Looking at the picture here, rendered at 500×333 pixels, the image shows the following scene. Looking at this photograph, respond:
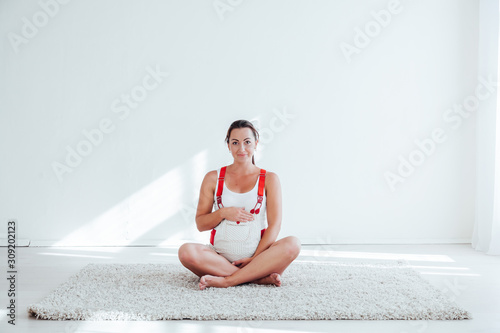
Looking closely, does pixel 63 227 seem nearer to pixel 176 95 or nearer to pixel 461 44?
pixel 176 95

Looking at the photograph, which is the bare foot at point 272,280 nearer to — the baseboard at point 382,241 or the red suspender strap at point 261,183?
the red suspender strap at point 261,183

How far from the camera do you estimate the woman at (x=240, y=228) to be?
9.25ft

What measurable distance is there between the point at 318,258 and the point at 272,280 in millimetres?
1014

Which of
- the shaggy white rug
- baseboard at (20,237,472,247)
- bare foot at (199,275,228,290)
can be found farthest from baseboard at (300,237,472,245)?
bare foot at (199,275,228,290)

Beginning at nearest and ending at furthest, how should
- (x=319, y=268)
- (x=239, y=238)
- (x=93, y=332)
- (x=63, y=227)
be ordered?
1. (x=93, y=332)
2. (x=239, y=238)
3. (x=319, y=268)
4. (x=63, y=227)

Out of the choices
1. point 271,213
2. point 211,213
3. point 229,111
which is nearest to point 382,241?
point 229,111

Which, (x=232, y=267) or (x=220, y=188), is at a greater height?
(x=220, y=188)

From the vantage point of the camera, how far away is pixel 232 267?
286 cm

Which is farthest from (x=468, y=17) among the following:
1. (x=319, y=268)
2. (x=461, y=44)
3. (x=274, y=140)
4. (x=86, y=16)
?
(x=86, y=16)

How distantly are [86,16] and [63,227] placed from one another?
169cm

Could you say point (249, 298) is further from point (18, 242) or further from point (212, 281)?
point (18, 242)

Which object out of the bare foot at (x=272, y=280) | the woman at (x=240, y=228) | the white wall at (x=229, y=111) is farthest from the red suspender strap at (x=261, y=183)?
the white wall at (x=229, y=111)

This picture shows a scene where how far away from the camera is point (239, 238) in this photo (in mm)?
2895

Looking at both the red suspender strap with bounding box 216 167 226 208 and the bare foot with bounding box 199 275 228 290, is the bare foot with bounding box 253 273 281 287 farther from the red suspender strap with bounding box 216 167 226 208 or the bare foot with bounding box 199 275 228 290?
the red suspender strap with bounding box 216 167 226 208
